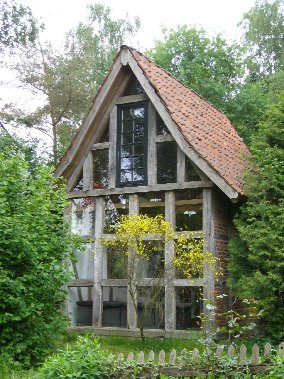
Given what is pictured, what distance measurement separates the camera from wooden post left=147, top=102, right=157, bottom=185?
44.8 feet

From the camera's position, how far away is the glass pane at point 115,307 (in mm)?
13695

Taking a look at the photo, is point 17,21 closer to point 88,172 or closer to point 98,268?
point 88,172

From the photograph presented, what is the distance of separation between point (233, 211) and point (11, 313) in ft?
19.7

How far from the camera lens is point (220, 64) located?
26141 millimetres

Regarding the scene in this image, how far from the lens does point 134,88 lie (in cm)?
1438

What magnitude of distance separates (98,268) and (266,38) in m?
20.7

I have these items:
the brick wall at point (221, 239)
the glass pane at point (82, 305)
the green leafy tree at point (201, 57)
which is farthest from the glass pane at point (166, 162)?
the green leafy tree at point (201, 57)

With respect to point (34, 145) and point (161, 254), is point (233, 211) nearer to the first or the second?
point (161, 254)

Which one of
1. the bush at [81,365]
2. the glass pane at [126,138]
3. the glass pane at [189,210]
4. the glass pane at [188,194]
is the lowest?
the bush at [81,365]

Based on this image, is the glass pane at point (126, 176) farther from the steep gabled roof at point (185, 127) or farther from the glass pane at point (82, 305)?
the glass pane at point (82, 305)

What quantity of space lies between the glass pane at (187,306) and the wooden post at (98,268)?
77.2 inches

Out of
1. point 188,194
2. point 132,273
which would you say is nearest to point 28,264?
point 132,273

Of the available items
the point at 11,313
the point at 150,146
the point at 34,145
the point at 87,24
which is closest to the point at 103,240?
the point at 150,146

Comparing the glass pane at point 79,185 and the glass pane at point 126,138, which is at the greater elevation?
the glass pane at point 126,138
